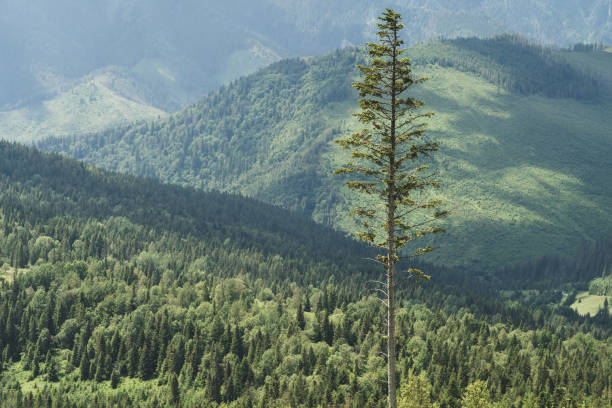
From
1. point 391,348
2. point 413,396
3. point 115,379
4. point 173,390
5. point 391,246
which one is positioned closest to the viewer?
point 391,348

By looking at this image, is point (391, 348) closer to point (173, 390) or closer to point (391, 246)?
point (391, 246)

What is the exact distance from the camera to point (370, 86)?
61.8 metres

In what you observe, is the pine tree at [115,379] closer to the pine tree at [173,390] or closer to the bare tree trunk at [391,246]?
the pine tree at [173,390]

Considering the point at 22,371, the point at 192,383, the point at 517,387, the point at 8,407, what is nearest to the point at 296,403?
the point at 192,383

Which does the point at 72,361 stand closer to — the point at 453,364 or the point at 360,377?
the point at 360,377

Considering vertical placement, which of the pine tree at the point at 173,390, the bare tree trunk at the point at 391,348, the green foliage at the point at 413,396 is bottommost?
the pine tree at the point at 173,390

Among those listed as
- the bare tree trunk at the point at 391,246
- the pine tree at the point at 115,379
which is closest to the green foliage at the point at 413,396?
the bare tree trunk at the point at 391,246

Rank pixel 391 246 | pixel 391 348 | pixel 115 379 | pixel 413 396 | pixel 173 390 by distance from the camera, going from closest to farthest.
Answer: pixel 391 348 < pixel 391 246 < pixel 413 396 < pixel 173 390 < pixel 115 379

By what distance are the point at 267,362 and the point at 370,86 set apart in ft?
439

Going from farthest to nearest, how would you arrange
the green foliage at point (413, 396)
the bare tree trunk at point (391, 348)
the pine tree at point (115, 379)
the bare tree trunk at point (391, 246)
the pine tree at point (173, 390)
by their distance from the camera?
the pine tree at point (115, 379) → the pine tree at point (173, 390) → the green foliage at point (413, 396) → the bare tree trunk at point (391, 348) → the bare tree trunk at point (391, 246)

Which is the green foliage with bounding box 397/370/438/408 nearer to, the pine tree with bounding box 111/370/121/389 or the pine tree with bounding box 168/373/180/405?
the pine tree with bounding box 168/373/180/405

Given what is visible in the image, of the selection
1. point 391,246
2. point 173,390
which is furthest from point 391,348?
point 173,390

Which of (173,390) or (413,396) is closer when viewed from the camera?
(413,396)

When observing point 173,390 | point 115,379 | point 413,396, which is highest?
point 413,396
